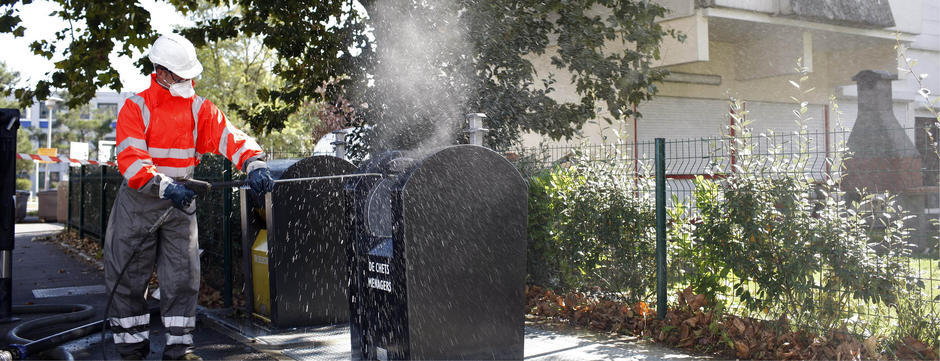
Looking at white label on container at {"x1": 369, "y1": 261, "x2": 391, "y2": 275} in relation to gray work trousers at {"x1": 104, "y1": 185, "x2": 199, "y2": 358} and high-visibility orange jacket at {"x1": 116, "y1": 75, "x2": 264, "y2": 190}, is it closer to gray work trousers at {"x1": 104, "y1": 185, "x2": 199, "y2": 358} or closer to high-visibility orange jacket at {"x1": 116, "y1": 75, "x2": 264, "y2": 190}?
high-visibility orange jacket at {"x1": 116, "y1": 75, "x2": 264, "y2": 190}

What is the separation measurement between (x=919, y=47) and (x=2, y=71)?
1807 inches

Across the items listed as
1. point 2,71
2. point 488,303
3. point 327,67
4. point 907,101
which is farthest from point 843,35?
point 2,71

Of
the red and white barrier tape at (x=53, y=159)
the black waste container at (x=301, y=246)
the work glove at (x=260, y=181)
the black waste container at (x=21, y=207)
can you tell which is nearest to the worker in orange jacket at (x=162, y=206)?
the work glove at (x=260, y=181)

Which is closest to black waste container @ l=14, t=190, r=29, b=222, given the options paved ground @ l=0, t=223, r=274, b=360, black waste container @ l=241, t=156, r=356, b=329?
paved ground @ l=0, t=223, r=274, b=360

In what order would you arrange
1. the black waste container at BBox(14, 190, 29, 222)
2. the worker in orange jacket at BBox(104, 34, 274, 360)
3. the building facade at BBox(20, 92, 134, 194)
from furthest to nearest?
the building facade at BBox(20, 92, 134, 194) < the black waste container at BBox(14, 190, 29, 222) < the worker in orange jacket at BBox(104, 34, 274, 360)

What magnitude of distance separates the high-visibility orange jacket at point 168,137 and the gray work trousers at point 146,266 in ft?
0.76

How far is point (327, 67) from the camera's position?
31.4 feet

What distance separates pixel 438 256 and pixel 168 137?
199cm

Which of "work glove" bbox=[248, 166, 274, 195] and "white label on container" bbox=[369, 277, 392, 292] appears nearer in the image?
"white label on container" bbox=[369, 277, 392, 292]

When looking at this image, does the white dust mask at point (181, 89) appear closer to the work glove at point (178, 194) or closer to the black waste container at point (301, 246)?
the work glove at point (178, 194)

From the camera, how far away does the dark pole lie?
6812 millimetres

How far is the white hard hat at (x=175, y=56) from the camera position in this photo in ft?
15.4

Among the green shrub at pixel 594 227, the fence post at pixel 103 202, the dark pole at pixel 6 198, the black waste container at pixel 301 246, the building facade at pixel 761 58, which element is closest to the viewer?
the green shrub at pixel 594 227

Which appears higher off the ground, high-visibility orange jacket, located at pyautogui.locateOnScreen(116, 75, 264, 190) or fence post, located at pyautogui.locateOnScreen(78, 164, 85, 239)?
Answer: high-visibility orange jacket, located at pyautogui.locateOnScreen(116, 75, 264, 190)
